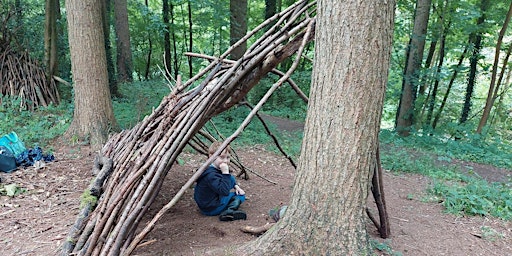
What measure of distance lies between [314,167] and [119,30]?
1141 centimetres

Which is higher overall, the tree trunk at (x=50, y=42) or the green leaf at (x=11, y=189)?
the tree trunk at (x=50, y=42)

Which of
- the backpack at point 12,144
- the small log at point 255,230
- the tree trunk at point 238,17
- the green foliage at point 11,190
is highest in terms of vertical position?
the tree trunk at point 238,17

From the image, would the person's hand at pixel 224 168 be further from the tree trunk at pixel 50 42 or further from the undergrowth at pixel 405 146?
the tree trunk at pixel 50 42

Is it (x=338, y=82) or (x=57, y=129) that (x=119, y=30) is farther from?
(x=338, y=82)

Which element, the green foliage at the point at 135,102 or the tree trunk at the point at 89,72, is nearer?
the tree trunk at the point at 89,72

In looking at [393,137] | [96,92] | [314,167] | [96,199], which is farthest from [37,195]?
[393,137]

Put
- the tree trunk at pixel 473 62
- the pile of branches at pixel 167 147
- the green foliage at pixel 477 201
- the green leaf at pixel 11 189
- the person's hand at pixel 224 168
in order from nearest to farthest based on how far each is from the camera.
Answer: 1. the pile of branches at pixel 167 147
2. the person's hand at pixel 224 168
3. the green leaf at pixel 11 189
4. the green foliage at pixel 477 201
5. the tree trunk at pixel 473 62

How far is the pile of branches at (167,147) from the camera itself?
7.89 ft

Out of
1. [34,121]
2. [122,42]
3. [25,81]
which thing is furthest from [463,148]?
[122,42]

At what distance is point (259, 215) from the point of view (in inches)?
137

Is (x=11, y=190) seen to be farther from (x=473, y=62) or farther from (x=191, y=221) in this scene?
(x=473, y=62)

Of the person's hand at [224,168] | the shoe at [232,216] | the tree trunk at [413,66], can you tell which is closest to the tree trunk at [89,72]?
the person's hand at [224,168]

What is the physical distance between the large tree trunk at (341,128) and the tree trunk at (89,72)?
170 inches

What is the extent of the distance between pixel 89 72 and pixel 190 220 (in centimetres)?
343
